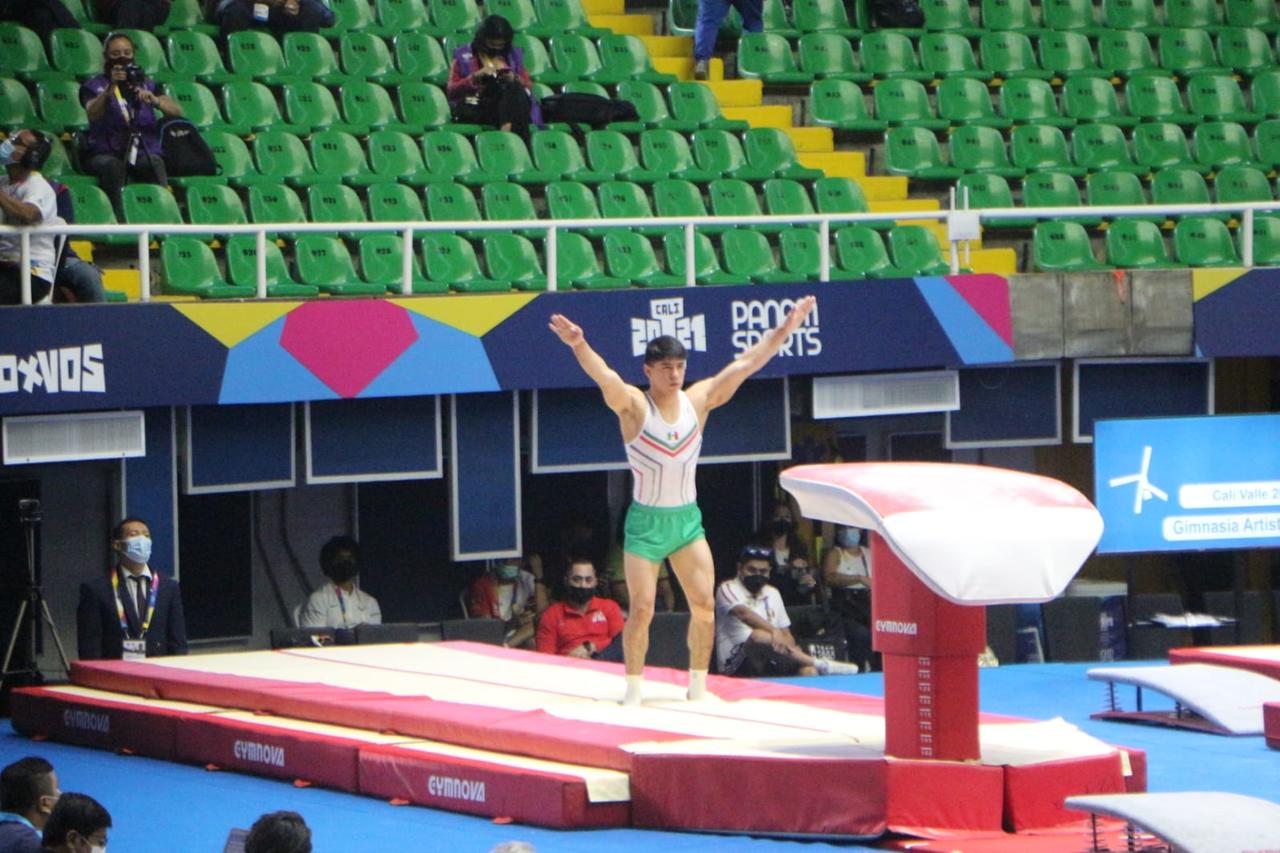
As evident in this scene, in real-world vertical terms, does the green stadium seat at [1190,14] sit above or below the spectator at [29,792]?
above

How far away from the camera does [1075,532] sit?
338 inches

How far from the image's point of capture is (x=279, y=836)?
6488mm

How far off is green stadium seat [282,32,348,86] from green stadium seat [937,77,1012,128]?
5.21 meters

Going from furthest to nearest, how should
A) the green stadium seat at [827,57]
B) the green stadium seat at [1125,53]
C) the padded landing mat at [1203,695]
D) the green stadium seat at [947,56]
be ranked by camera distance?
the green stadium seat at [1125,53] → the green stadium seat at [947,56] → the green stadium seat at [827,57] → the padded landing mat at [1203,695]

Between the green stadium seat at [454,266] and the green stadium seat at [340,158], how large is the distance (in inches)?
31.1

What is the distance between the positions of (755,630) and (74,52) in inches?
250

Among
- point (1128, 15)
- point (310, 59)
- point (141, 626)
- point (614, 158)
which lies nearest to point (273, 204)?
point (310, 59)

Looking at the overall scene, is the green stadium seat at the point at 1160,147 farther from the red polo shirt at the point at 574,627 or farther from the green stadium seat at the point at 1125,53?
the red polo shirt at the point at 574,627

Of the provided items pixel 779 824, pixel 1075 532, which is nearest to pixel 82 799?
pixel 779 824

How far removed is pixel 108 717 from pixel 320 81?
6337mm

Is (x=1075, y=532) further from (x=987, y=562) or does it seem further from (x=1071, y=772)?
(x=1071, y=772)

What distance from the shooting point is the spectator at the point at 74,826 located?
7.10m

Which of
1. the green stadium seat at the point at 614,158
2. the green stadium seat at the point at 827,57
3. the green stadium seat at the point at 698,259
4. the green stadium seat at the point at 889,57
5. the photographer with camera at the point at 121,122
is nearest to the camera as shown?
the photographer with camera at the point at 121,122

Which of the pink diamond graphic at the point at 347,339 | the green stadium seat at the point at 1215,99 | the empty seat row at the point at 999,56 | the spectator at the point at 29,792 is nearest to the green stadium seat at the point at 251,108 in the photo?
the pink diamond graphic at the point at 347,339
